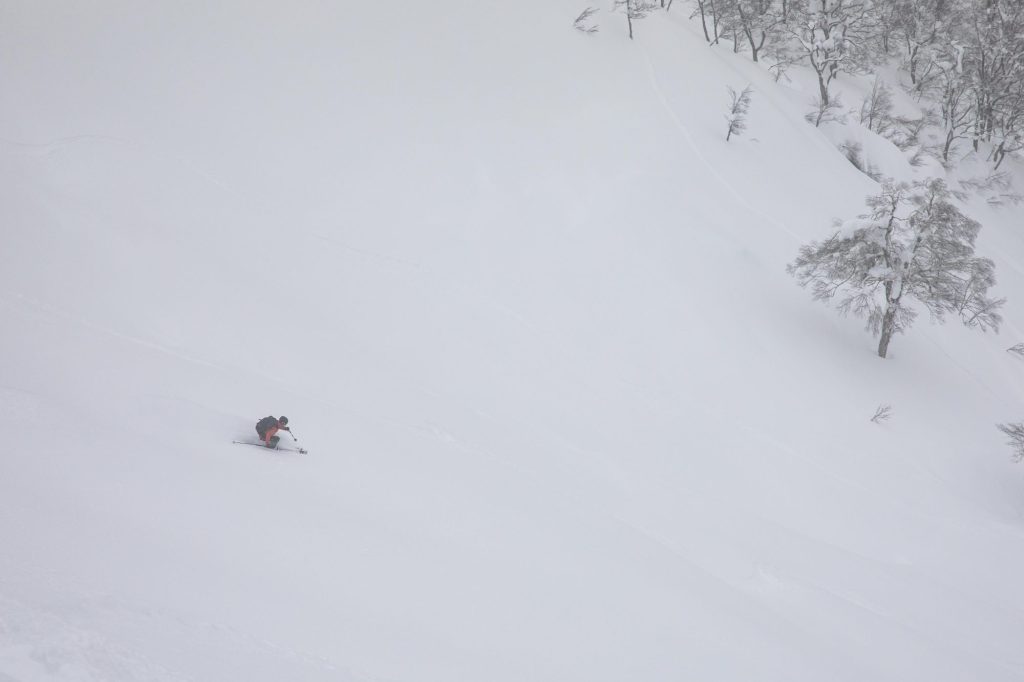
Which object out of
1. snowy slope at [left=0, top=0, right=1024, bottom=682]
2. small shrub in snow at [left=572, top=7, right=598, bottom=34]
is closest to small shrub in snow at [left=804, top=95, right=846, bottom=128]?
snowy slope at [left=0, top=0, right=1024, bottom=682]

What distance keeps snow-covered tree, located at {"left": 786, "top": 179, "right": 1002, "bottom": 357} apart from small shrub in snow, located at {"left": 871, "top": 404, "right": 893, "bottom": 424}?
2.14 meters

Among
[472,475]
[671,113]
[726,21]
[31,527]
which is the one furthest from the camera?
[726,21]

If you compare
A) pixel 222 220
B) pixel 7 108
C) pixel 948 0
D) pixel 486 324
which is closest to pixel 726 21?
pixel 948 0

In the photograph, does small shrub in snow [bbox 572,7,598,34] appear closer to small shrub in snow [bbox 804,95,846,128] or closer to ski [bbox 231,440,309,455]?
small shrub in snow [bbox 804,95,846,128]

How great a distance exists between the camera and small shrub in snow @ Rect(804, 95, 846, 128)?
907 inches

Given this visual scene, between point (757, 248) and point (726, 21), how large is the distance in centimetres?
1469

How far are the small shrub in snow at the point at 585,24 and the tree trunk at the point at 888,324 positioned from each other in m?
13.9

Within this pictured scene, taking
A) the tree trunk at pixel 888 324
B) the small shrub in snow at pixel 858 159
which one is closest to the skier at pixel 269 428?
the tree trunk at pixel 888 324

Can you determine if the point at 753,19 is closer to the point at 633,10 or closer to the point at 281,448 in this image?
the point at 633,10

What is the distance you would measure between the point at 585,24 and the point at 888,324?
14.8m

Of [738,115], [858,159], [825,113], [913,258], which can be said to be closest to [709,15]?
[825,113]

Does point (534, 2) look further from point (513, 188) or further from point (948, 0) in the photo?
point (948, 0)

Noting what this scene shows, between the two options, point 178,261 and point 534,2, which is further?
point 534,2

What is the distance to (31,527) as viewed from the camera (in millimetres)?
4211
